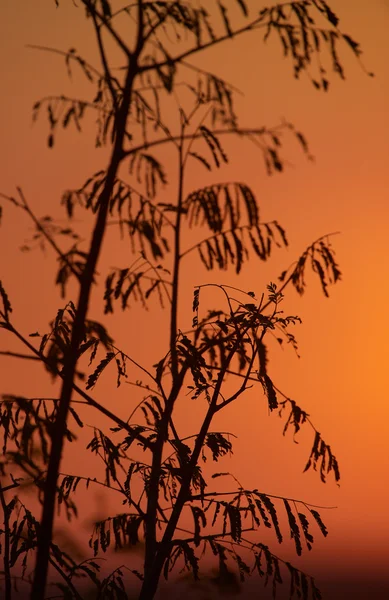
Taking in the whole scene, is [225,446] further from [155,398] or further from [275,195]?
[275,195]

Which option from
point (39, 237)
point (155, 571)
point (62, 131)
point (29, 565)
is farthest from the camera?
point (62, 131)

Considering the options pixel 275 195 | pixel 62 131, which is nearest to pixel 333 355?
pixel 275 195

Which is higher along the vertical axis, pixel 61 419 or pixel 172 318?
pixel 172 318

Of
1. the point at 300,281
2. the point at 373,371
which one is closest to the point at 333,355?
the point at 373,371

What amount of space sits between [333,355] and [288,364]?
171 mm

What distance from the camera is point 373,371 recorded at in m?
2.70

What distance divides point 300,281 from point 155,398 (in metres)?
0.45

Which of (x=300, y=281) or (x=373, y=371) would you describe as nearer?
(x=300, y=281)

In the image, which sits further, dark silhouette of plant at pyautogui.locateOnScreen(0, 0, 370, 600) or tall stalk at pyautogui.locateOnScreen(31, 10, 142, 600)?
dark silhouette of plant at pyautogui.locateOnScreen(0, 0, 370, 600)

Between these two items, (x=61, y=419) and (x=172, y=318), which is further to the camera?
(x=172, y=318)

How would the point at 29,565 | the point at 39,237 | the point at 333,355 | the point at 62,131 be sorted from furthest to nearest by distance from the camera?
the point at 333,355
the point at 62,131
the point at 29,565
the point at 39,237

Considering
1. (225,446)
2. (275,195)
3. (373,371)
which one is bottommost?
(225,446)

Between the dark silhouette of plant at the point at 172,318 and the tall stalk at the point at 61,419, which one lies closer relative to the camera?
the tall stalk at the point at 61,419

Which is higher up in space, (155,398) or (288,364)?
(288,364)
